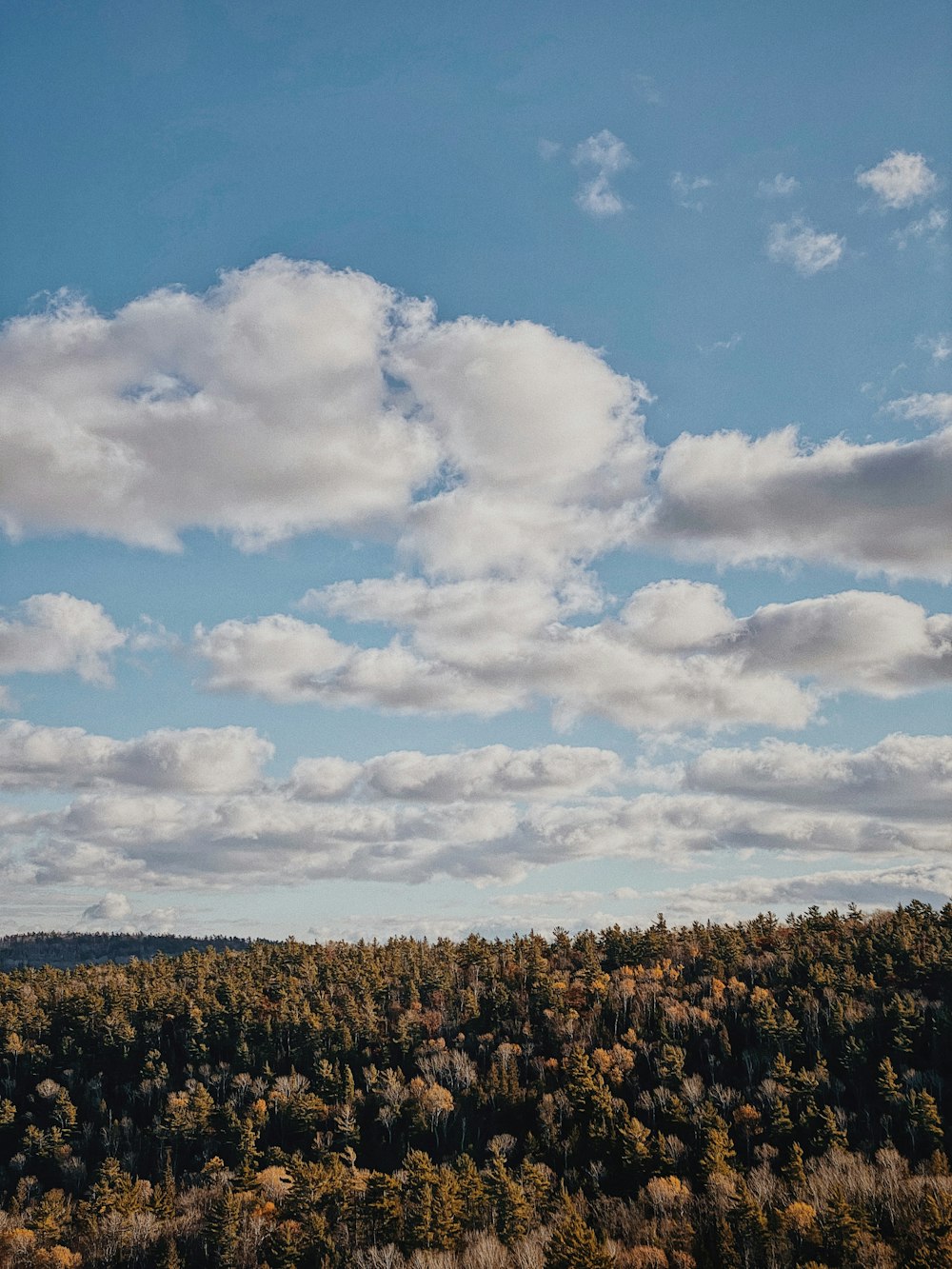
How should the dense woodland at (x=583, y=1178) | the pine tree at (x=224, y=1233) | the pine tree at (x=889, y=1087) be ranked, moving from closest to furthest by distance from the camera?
the dense woodland at (x=583, y=1178) → the pine tree at (x=224, y=1233) → the pine tree at (x=889, y=1087)

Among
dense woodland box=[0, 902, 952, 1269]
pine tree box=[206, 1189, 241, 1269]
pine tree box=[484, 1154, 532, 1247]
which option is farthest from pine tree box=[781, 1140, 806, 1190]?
pine tree box=[206, 1189, 241, 1269]

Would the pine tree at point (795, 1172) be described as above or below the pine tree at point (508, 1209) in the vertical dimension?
above

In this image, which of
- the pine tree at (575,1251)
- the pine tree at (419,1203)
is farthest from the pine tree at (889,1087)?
the pine tree at (575,1251)

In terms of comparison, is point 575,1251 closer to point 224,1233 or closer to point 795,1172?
point 795,1172

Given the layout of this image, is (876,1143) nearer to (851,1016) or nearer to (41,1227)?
(851,1016)

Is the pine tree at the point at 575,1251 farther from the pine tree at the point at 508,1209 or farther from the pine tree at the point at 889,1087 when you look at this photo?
the pine tree at the point at 889,1087

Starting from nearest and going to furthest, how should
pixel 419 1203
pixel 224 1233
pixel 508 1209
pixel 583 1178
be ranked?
pixel 508 1209, pixel 419 1203, pixel 224 1233, pixel 583 1178

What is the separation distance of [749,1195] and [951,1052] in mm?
97177

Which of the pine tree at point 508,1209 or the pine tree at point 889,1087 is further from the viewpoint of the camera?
the pine tree at point 889,1087

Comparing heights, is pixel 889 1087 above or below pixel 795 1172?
above

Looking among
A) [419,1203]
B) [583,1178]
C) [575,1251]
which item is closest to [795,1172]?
[583,1178]

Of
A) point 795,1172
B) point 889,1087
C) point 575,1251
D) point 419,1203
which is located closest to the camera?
point 575,1251

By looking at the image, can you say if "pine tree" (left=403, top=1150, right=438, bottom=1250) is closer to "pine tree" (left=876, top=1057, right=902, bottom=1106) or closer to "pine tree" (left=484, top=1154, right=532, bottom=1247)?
"pine tree" (left=484, top=1154, right=532, bottom=1247)

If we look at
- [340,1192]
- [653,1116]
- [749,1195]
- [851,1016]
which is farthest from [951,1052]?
[340,1192]
